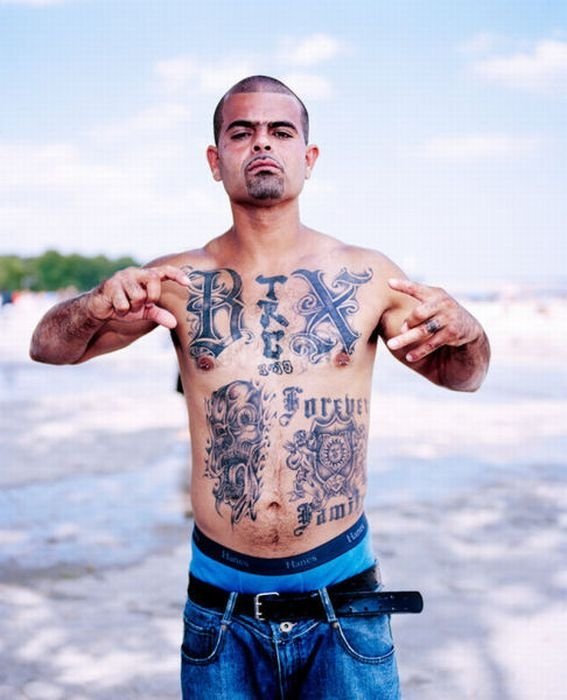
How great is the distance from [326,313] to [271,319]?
0.18 m

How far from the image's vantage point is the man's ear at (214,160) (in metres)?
2.97

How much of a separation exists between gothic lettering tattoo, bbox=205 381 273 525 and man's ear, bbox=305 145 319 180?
79 cm

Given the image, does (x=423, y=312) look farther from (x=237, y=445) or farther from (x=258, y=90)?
(x=258, y=90)

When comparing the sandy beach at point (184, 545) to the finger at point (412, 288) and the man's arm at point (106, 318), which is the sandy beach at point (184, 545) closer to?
the man's arm at point (106, 318)

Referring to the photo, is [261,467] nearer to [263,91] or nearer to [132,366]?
[263,91]

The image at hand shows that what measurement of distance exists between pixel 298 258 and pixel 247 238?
18 centimetres

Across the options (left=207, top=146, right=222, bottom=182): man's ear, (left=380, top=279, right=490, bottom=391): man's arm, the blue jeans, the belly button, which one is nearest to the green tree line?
(left=207, top=146, right=222, bottom=182): man's ear

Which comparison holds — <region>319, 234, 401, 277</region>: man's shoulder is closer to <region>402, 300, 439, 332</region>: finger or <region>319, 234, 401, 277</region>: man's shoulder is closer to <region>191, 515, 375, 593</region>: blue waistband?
<region>402, 300, 439, 332</region>: finger

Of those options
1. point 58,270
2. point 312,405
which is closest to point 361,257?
point 312,405

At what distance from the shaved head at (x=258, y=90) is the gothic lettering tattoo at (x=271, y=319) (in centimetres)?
50

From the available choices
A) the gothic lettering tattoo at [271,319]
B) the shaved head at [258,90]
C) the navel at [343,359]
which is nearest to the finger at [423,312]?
the navel at [343,359]

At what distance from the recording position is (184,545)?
6.06m

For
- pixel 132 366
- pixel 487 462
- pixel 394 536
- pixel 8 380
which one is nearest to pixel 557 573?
pixel 394 536

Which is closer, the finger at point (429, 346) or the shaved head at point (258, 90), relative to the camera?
the finger at point (429, 346)
